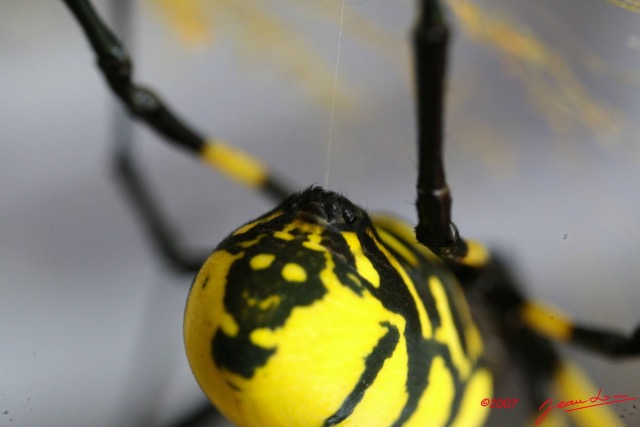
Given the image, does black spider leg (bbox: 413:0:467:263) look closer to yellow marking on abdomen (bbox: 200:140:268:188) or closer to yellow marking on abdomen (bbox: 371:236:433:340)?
yellow marking on abdomen (bbox: 371:236:433:340)

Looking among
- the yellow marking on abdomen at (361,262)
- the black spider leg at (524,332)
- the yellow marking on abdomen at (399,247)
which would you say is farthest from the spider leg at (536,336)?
the yellow marking on abdomen at (361,262)

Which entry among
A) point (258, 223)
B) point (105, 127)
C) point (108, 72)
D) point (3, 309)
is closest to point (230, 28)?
point (105, 127)

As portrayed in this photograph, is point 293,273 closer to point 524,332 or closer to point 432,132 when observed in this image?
point 432,132

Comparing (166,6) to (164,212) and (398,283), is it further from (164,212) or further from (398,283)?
(398,283)

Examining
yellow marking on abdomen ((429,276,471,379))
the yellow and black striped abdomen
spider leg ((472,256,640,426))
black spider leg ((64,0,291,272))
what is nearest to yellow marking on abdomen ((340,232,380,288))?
the yellow and black striped abdomen

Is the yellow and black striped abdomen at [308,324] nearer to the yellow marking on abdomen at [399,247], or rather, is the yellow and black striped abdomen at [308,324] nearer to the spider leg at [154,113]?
the yellow marking on abdomen at [399,247]
